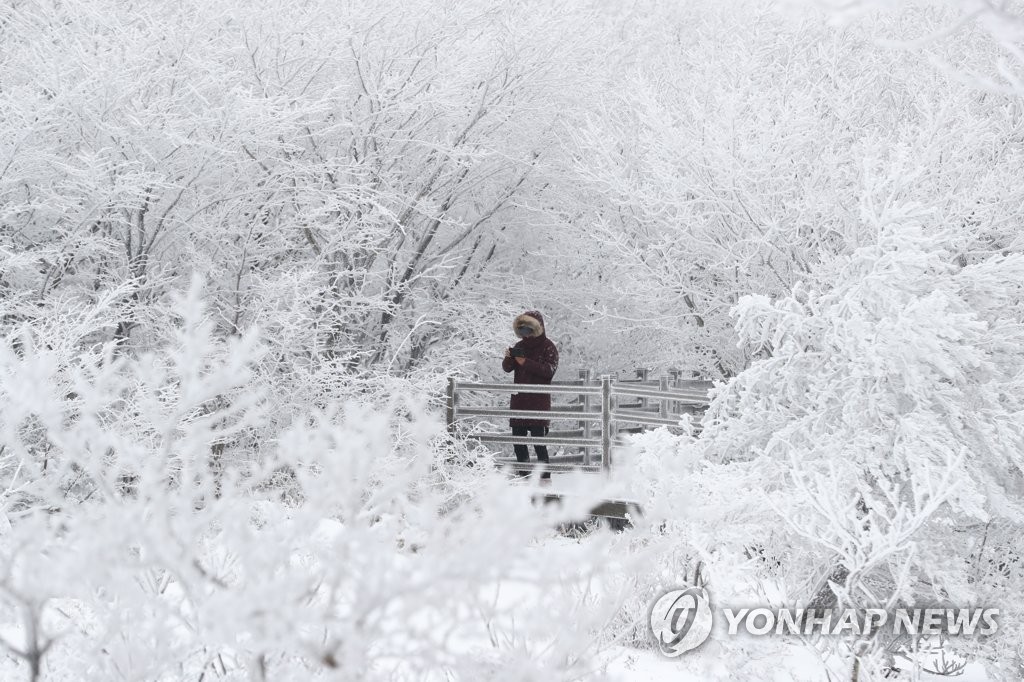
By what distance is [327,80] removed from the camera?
10648 mm

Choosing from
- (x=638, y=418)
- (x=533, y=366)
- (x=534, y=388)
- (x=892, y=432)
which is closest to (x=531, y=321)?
(x=533, y=366)

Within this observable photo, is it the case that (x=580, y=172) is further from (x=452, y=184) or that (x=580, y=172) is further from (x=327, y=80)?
(x=327, y=80)

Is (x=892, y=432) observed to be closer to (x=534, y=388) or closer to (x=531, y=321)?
(x=534, y=388)

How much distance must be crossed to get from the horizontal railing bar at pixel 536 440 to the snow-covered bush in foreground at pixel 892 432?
2264 mm

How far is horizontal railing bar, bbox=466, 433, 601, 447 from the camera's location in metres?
9.22

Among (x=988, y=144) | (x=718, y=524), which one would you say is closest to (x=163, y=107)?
(x=718, y=524)

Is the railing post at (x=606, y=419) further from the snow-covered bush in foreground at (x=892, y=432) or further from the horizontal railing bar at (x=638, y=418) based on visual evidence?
the snow-covered bush in foreground at (x=892, y=432)

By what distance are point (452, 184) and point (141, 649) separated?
353 inches

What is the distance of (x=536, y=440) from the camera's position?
935 centimetres

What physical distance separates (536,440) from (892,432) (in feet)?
12.3

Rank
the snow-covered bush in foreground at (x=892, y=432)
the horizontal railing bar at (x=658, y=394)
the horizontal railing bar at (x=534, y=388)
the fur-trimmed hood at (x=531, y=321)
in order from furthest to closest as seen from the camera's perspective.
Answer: the fur-trimmed hood at (x=531, y=321)
the horizontal railing bar at (x=534, y=388)
the horizontal railing bar at (x=658, y=394)
the snow-covered bush in foreground at (x=892, y=432)

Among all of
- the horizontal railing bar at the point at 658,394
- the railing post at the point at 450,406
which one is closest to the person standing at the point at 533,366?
the railing post at the point at 450,406

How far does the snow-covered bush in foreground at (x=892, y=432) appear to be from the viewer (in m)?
6.04

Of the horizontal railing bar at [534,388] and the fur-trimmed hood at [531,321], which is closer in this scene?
the horizontal railing bar at [534,388]
